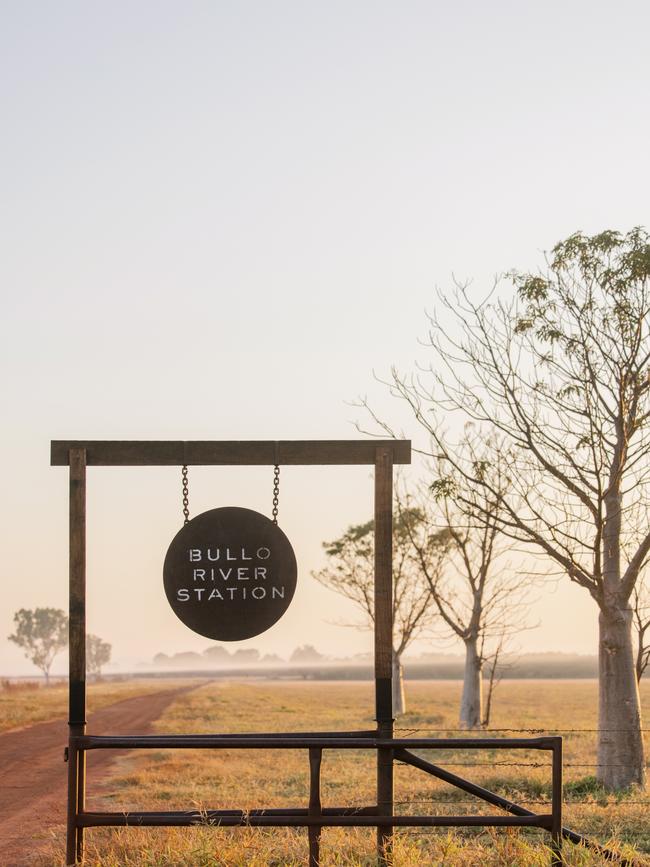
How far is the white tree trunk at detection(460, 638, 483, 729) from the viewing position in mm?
31188

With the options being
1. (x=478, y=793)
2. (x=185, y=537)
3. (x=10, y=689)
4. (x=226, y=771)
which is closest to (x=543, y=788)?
(x=226, y=771)

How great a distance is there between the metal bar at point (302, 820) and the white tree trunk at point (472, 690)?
22.9 meters

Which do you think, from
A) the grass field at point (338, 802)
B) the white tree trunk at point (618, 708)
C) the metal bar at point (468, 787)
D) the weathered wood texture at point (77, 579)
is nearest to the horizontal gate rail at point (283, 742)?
the metal bar at point (468, 787)

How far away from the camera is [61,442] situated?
978 centimetres

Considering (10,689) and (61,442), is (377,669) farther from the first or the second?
(10,689)

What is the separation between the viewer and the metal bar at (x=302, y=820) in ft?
28.2

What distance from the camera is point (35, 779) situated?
1883cm

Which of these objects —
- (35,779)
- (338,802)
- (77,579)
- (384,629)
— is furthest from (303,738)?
(35,779)

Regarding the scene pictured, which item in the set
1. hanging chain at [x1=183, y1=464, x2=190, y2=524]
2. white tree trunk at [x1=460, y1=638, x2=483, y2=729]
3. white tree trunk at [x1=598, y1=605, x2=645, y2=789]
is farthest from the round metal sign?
white tree trunk at [x1=460, y1=638, x2=483, y2=729]

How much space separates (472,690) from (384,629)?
75.2ft

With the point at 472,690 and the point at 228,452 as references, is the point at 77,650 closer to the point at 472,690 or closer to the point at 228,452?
the point at 228,452

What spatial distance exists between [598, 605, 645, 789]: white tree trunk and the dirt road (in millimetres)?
7796

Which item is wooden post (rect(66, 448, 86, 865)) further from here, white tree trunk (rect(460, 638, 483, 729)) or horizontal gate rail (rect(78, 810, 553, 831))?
white tree trunk (rect(460, 638, 483, 729))

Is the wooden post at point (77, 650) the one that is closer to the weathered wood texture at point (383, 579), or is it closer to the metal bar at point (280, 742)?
the metal bar at point (280, 742)
